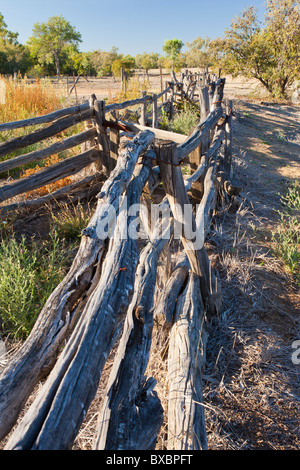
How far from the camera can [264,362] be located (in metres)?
2.17

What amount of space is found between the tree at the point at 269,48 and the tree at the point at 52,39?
2175 cm

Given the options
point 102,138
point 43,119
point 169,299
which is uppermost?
point 43,119

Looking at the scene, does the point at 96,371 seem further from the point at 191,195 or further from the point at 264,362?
the point at 191,195

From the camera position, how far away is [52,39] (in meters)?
34.9

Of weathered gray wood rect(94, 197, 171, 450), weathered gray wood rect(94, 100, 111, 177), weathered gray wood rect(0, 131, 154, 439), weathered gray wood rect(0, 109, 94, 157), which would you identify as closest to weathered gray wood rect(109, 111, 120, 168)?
weathered gray wood rect(94, 100, 111, 177)

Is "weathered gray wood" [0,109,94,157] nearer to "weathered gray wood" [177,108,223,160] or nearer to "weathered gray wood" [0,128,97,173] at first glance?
"weathered gray wood" [0,128,97,173]

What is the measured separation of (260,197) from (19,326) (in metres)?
4.22

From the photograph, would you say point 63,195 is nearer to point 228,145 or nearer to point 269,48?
point 228,145

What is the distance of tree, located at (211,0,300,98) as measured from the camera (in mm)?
14930

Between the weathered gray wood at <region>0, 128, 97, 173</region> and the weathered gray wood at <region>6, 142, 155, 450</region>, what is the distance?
2892 millimetres

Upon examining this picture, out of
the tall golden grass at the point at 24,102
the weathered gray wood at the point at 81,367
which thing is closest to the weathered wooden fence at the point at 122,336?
the weathered gray wood at the point at 81,367

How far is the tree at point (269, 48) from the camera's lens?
588 inches

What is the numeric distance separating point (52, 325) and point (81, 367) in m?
0.23

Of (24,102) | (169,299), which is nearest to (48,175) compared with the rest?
(169,299)
